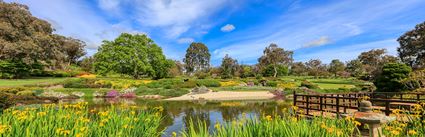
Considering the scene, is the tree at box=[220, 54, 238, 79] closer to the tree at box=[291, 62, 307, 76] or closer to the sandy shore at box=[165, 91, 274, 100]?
the tree at box=[291, 62, 307, 76]

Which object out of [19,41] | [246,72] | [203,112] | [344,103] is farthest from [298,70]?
[344,103]

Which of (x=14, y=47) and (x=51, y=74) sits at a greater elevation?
(x=14, y=47)

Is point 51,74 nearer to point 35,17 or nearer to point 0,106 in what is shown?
point 35,17

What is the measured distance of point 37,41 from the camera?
34875mm

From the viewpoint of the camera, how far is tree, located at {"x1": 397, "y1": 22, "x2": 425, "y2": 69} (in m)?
39.8

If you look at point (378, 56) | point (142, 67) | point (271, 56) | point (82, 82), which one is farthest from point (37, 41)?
point (378, 56)

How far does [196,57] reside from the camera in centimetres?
8812

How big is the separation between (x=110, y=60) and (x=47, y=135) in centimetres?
4577

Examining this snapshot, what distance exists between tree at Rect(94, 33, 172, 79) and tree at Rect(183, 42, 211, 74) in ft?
115

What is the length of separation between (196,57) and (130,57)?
4287 cm

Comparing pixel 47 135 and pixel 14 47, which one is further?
pixel 14 47

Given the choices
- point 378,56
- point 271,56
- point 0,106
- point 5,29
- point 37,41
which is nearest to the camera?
point 0,106

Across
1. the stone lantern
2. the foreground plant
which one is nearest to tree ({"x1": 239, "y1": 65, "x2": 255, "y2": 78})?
the foreground plant

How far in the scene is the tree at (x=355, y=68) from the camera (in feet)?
209
